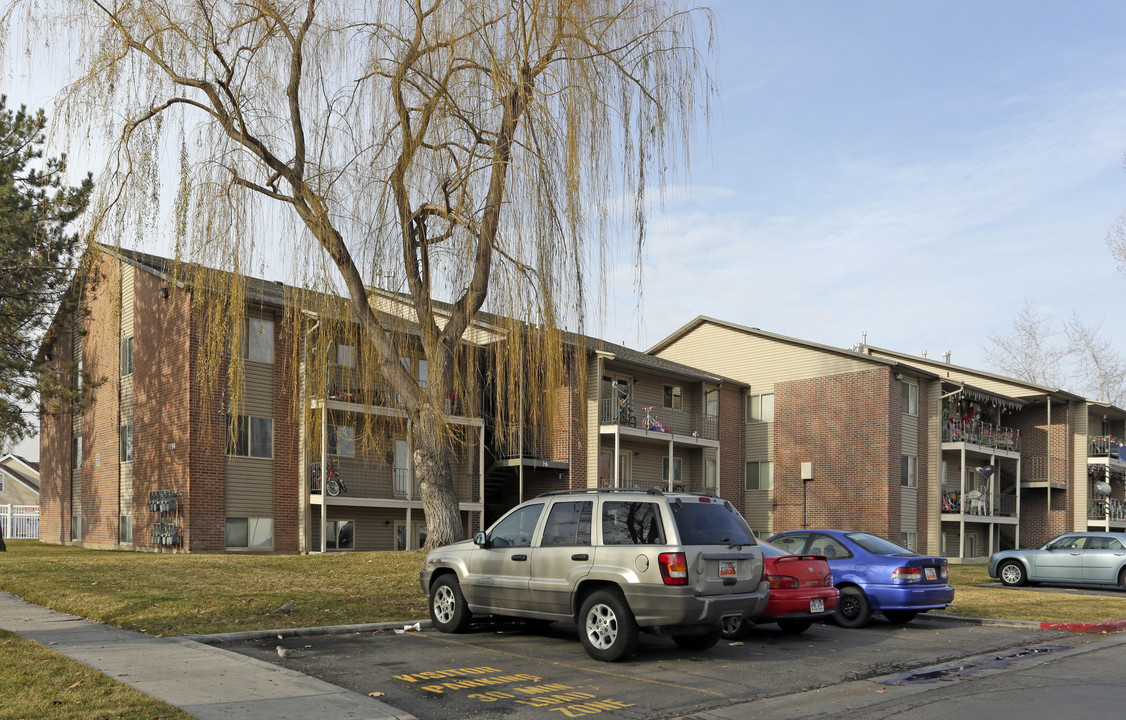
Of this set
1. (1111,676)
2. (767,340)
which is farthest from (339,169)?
(767,340)

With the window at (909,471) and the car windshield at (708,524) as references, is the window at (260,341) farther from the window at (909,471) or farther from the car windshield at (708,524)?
the window at (909,471)

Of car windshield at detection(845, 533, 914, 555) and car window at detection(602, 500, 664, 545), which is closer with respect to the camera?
car window at detection(602, 500, 664, 545)

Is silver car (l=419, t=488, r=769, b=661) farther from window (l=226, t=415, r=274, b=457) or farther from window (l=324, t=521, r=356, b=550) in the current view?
window (l=324, t=521, r=356, b=550)

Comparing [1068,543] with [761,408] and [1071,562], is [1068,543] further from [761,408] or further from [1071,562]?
[761,408]

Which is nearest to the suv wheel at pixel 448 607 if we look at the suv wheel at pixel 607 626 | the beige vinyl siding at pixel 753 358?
the suv wheel at pixel 607 626

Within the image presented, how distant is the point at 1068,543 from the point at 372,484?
18818 mm

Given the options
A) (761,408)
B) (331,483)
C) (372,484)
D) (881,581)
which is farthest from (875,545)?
(761,408)

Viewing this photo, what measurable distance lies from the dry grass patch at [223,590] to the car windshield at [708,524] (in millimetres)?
4545

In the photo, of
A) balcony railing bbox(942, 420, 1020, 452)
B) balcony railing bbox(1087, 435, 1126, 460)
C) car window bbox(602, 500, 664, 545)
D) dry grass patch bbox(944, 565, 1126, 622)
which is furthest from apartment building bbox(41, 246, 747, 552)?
balcony railing bbox(1087, 435, 1126, 460)

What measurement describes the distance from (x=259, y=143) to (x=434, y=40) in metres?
3.01

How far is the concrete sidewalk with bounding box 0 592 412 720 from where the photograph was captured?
290 inches

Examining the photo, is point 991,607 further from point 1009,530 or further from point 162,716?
point 1009,530

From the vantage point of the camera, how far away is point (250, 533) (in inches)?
1040

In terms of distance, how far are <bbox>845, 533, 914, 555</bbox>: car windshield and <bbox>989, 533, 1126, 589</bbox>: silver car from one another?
10.3 meters
